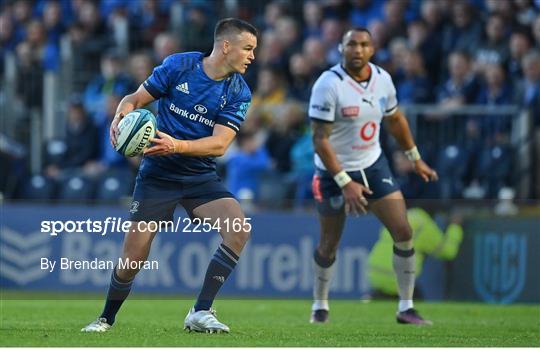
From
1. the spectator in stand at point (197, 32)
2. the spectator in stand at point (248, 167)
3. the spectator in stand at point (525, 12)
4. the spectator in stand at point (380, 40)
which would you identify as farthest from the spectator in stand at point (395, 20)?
the spectator in stand at point (197, 32)

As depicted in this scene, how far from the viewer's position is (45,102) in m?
22.4

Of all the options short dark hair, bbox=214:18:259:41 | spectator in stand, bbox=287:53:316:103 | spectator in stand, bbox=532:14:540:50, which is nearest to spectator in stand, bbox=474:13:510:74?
spectator in stand, bbox=532:14:540:50

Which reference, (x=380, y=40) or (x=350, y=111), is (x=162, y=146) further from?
(x=380, y=40)

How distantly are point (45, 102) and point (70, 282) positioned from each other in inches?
219

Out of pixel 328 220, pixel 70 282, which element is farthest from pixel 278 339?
pixel 70 282

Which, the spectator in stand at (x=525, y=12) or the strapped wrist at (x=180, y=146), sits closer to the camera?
the strapped wrist at (x=180, y=146)

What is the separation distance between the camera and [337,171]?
39.5 feet

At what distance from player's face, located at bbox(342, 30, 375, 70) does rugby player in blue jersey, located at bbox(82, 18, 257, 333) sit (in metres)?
1.95

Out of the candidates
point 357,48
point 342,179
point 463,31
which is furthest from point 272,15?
point 342,179

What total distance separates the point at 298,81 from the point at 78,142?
3.69 metres

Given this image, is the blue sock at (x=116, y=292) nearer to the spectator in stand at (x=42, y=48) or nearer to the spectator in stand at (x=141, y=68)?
the spectator in stand at (x=141, y=68)

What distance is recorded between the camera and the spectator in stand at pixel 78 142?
20391mm

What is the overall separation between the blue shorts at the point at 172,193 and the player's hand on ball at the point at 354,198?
1.89 meters

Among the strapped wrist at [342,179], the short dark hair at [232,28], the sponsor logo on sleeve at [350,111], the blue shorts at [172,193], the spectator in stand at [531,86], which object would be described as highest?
the spectator in stand at [531,86]
